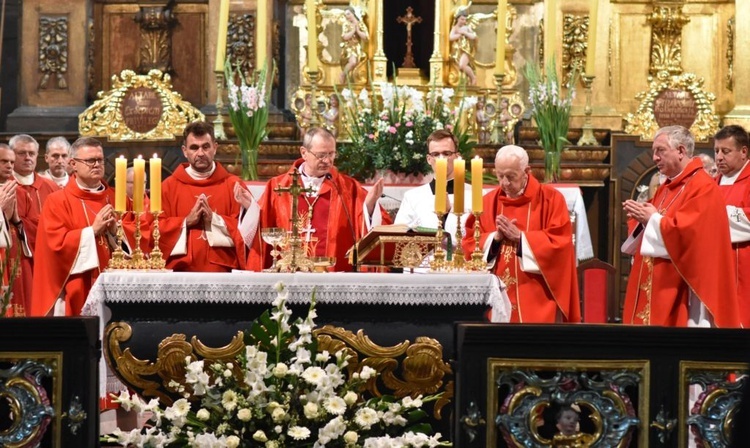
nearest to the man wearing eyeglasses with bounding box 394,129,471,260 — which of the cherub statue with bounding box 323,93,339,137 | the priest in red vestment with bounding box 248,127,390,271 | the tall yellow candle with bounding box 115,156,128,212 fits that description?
the priest in red vestment with bounding box 248,127,390,271

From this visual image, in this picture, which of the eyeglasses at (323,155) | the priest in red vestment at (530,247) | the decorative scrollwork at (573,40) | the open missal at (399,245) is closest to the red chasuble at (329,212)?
the eyeglasses at (323,155)

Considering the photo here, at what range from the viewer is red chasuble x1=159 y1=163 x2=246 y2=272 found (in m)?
7.39

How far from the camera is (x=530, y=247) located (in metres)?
7.01

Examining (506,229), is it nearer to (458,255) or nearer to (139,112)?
(458,255)

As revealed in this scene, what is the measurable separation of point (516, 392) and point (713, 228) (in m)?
3.15

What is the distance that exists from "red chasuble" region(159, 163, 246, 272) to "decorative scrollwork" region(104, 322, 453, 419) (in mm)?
1202

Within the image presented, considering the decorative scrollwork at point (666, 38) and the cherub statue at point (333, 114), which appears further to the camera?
the decorative scrollwork at point (666, 38)

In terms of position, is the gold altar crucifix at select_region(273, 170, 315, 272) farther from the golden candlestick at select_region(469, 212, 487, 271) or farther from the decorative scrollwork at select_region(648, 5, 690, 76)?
the decorative scrollwork at select_region(648, 5, 690, 76)

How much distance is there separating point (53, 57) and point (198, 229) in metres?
5.43

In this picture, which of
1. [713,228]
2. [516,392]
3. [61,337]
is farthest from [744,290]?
[61,337]

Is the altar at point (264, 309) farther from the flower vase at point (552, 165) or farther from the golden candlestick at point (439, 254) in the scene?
the flower vase at point (552, 165)

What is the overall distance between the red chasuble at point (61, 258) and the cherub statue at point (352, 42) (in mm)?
4383

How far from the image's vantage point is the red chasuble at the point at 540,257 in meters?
7.08

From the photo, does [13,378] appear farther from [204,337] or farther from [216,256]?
[216,256]
